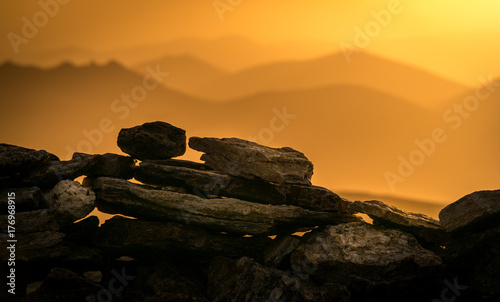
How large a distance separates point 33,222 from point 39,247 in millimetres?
808

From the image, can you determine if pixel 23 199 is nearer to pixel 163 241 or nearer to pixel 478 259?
pixel 163 241

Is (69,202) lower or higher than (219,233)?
higher

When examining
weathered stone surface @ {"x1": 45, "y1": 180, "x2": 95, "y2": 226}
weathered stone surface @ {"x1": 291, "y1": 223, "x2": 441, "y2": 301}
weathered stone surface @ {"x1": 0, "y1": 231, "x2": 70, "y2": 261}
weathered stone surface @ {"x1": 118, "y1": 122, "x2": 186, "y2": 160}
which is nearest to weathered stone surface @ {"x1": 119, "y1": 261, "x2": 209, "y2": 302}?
weathered stone surface @ {"x1": 0, "y1": 231, "x2": 70, "y2": 261}

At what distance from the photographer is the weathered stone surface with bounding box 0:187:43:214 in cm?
1184

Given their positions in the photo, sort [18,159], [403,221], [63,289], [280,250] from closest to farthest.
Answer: [63,289] → [18,159] → [403,221] → [280,250]

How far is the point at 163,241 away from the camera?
1270 centimetres

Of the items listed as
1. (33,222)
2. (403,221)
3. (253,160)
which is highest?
(253,160)

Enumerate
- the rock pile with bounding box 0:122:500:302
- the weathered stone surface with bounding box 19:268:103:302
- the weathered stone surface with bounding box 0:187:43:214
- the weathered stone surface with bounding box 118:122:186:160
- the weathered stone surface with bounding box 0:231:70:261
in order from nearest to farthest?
1. the weathered stone surface with bounding box 19:268:103:302
2. the weathered stone surface with bounding box 0:231:70:261
3. the rock pile with bounding box 0:122:500:302
4. the weathered stone surface with bounding box 0:187:43:214
5. the weathered stone surface with bounding box 118:122:186:160

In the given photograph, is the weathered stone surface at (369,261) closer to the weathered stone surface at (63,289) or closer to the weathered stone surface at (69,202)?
the weathered stone surface at (63,289)

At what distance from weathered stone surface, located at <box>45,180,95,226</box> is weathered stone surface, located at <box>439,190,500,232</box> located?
11111mm

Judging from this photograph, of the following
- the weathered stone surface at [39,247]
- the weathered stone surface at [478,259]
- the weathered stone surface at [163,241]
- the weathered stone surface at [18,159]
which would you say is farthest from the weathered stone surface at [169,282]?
the weathered stone surface at [478,259]

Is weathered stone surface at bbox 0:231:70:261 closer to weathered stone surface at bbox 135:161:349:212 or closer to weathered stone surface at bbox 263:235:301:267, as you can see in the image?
weathered stone surface at bbox 135:161:349:212

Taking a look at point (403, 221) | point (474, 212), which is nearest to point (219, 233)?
point (403, 221)

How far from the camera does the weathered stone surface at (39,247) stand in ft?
36.7
